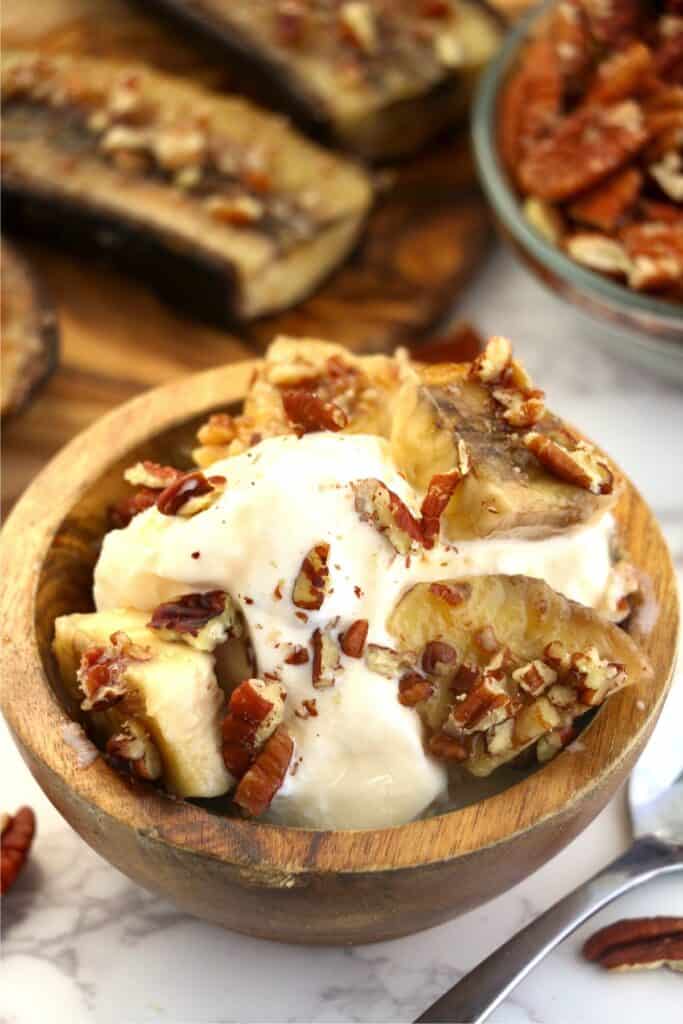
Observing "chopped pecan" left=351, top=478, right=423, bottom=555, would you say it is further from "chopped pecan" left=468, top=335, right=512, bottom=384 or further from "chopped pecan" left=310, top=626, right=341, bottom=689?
"chopped pecan" left=468, top=335, right=512, bottom=384

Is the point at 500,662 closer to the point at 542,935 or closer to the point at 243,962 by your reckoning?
the point at 542,935

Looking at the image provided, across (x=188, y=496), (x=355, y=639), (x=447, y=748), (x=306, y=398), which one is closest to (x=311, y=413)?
(x=306, y=398)

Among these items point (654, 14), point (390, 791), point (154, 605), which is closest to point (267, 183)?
point (654, 14)

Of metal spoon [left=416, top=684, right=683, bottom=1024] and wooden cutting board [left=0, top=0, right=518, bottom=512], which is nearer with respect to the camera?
metal spoon [left=416, top=684, right=683, bottom=1024]

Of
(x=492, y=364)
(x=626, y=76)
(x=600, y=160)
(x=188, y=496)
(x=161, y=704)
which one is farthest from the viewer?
(x=626, y=76)

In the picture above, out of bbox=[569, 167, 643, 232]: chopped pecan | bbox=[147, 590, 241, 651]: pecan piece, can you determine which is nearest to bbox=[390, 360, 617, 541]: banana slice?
bbox=[147, 590, 241, 651]: pecan piece

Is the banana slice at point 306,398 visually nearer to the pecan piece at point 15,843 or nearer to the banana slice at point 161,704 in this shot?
the banana slice at point 161,704
